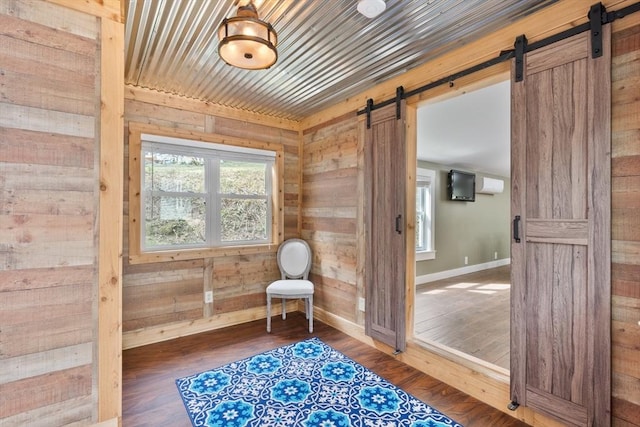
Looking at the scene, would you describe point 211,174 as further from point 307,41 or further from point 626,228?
point 626,228

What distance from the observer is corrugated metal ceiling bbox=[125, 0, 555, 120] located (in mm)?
1721

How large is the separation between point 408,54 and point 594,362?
222cm

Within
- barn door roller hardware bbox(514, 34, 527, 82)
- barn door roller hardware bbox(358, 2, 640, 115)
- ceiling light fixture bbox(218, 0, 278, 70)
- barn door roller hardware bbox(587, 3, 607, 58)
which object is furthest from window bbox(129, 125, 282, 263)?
barn door roller hardware bbox(587, 3, 607, 58)

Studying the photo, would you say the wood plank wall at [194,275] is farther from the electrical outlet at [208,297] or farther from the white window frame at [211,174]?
the white window frame at [211,174]

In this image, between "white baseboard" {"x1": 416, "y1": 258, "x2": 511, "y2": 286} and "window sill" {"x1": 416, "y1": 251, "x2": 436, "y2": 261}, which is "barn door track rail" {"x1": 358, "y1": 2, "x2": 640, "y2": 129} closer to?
"window sill" {"x1": 416, "y1": 251, "x2": 436, "y2": 261}

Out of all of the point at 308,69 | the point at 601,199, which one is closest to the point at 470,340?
the point at 601,199

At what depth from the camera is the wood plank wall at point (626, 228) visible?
1.43m

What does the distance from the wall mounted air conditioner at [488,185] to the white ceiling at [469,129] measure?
0.57 meters

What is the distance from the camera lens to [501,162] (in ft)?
18.6

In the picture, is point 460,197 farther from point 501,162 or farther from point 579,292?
point 579,292

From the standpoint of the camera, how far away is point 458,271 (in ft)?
19.9

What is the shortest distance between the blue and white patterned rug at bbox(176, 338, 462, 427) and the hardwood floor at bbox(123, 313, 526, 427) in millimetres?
96

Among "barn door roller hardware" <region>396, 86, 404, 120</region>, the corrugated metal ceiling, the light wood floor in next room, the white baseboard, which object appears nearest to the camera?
the corrugated metal ceiling

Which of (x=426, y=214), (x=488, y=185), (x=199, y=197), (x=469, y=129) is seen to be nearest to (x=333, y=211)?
(x=199, y=197)
